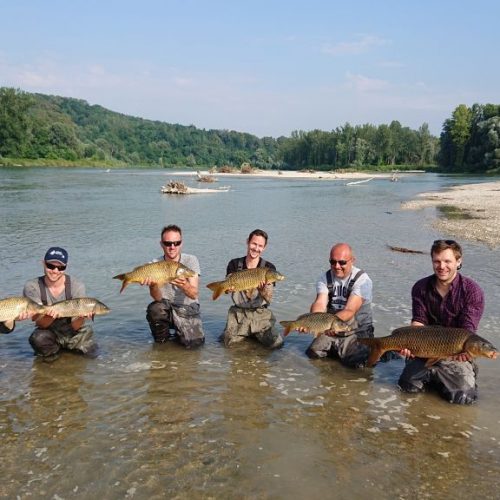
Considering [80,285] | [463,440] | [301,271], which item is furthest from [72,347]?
[301,271]

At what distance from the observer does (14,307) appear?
563 cm

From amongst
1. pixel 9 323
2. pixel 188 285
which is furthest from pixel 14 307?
pixel 188 285

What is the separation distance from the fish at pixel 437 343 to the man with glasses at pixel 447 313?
0.12 m

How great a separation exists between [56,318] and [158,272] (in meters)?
1.39

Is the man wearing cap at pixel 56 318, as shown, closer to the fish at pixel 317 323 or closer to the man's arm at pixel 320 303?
the fish at pixel 317 323

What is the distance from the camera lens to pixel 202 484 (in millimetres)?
3996

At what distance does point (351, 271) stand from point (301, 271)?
6173 millimetres

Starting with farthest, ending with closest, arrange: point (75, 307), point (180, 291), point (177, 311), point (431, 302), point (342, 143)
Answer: point (342, 143)
point (180, 291)
point (177, 311)
point (75, 307)
point (431, 302)

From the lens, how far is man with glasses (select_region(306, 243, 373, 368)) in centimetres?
639

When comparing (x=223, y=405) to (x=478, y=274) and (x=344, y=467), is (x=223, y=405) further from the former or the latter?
(x=478, y=274)

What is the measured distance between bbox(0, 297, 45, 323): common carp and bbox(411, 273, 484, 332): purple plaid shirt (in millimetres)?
4199

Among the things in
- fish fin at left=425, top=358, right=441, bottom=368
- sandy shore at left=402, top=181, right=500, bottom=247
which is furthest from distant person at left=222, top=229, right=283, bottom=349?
sandy shore at left=402, top=181, right=500, bottom=247

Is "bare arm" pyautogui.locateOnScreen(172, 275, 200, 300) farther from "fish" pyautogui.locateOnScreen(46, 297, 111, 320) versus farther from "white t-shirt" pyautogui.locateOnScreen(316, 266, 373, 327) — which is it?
"white t-shirt" pyautogui.locateOnScreen(316, 266, 373, 327)

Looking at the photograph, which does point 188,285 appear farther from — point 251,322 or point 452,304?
point 452,304
